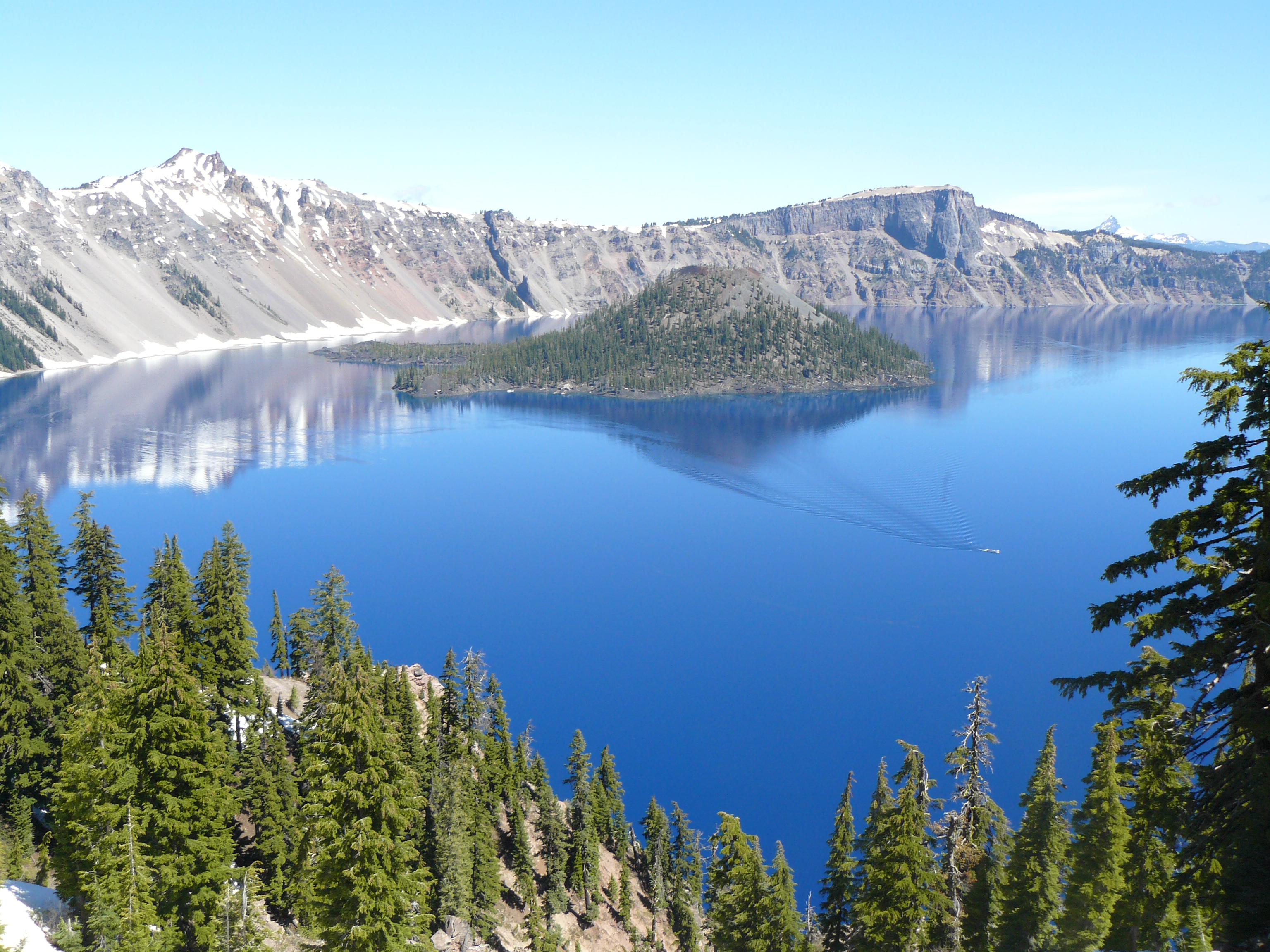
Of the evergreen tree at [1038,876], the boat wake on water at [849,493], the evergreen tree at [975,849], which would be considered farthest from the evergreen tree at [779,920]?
the boat wake on water at [849,493]

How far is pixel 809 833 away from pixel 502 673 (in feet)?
101

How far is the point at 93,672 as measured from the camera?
27.5m

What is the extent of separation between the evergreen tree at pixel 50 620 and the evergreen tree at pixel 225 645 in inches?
214

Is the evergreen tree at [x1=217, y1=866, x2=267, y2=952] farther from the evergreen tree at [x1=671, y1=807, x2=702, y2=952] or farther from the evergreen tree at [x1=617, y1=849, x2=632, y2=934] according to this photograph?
the evergreen tree at [x1=671, y1=807, x2=702, y2=952]

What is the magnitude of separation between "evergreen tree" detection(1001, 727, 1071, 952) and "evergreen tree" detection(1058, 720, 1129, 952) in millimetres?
492

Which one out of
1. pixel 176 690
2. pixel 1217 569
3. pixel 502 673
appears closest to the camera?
pixel 1217 569

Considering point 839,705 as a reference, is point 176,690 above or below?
above

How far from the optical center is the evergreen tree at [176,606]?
4028cm

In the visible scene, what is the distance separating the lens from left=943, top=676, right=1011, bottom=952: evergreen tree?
29.3 m

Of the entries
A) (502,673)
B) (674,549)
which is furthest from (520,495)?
(502,673)

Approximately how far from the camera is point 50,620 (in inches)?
1658

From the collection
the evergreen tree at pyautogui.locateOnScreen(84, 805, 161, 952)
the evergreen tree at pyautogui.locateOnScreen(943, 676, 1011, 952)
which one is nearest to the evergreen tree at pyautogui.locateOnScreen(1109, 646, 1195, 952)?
the evergreen tree at pyautogui.locateOnScreen(943, 676, 1011, 952)

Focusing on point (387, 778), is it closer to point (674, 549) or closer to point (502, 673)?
point (502, 673)

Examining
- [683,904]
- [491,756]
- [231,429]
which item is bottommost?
[683,904]
